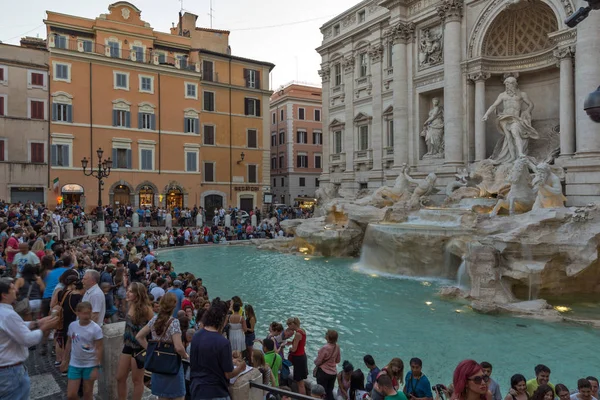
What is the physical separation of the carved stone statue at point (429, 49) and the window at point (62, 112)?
2275 centimetres

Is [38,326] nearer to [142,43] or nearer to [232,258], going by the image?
[232,258]

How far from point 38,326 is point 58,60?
3043 cm

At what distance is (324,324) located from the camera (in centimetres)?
953

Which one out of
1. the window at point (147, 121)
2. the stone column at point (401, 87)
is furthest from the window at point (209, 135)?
the stone column at point (401, 87)

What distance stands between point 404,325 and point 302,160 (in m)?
37.9

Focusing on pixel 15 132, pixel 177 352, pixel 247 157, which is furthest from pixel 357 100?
pixel 177 352

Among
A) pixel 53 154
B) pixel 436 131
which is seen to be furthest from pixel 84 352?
pixel 53 154

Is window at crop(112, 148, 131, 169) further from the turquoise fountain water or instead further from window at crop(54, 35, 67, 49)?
the turquoise fountain water

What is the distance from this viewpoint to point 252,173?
37781 millimetres

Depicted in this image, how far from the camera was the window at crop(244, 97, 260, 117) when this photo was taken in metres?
37.7

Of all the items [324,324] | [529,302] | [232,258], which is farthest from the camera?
[232,258]

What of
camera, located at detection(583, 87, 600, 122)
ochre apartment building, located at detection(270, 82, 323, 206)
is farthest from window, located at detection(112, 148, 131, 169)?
camera, located at detection(583, 87, 600, 122)

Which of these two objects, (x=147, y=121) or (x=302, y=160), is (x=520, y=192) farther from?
(x=302, y=160)

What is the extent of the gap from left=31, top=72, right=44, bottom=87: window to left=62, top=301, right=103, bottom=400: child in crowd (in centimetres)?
2942
